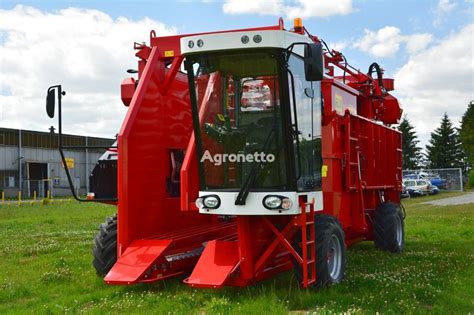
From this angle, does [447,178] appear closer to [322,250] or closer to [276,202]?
[322,250]

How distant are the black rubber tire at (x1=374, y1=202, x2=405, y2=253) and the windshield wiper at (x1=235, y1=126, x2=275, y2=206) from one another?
17.4 ft

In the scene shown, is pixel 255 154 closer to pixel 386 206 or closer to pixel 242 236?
pixel 242 236

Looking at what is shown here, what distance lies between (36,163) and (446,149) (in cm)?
4862

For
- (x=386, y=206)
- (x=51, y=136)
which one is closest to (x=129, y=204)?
(x=386, y=206)

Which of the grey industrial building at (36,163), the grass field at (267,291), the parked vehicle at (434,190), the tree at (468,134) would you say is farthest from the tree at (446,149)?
the grass field at (267,291)

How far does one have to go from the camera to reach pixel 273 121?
24.4 ft

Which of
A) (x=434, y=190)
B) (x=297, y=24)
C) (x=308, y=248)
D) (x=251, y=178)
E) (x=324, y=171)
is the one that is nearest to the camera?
(x=251, y=178)

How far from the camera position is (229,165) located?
299 inches

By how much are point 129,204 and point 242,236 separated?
5.97ft

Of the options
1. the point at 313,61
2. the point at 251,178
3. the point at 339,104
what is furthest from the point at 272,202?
the point at 339,104

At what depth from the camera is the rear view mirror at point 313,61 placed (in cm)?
708

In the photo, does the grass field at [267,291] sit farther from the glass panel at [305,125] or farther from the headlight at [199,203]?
the glass panel at [305,125]

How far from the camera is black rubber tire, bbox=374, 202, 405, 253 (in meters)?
11.8

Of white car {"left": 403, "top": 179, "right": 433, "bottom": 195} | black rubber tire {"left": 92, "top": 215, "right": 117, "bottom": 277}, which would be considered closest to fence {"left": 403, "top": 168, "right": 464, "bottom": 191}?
white car {"left": 403, "top": 179, "right": 433, "bottom": 195}
